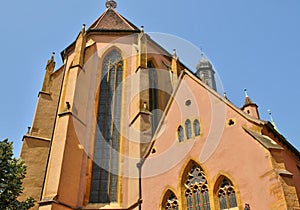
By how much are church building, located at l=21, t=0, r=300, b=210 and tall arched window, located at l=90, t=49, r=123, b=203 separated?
43 millimetres

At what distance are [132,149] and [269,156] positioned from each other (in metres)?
6.08

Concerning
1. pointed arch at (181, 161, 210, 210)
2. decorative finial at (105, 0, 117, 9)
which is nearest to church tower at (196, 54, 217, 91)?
decorative finial at (105, 0, 117, 9)

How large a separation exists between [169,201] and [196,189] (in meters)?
1.05

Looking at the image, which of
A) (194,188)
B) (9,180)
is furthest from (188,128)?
(9,180)

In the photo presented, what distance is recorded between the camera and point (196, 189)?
10117 mm

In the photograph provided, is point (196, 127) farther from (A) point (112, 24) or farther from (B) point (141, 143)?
(A) point (112, 24)

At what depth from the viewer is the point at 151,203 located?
10867 millimetres

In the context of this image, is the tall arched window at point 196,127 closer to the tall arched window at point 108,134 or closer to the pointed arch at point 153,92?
the tall arched window at point 108,134

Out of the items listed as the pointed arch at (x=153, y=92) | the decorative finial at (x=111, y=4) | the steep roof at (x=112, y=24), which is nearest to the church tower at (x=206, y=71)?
the decorative finial at (x=111, y=4)

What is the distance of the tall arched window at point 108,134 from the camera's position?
13.2m

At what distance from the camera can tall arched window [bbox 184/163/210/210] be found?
9.76 m

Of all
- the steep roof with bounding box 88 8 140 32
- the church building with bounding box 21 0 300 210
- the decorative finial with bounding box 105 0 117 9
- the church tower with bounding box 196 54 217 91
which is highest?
the church tower with bounding box 196 54 217 91

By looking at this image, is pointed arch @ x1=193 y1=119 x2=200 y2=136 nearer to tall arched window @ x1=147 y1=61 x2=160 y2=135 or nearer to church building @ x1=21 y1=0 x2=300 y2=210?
church building @ x1=21 y1=0 x2=300 y2=210

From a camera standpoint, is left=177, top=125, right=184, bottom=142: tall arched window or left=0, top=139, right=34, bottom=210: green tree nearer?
left=0, top=139, right=34, bottom=210: green tree
